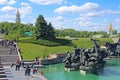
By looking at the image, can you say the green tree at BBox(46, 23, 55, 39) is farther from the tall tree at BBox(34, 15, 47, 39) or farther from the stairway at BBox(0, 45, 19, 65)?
the stairway at BBox(0, 45, 19, 65)

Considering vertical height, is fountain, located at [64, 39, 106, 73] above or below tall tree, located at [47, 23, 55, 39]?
below

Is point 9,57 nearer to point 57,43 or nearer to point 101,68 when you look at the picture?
point 101,68

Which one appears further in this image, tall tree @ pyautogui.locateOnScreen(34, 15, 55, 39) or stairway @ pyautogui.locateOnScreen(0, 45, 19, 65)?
tall tree @ pyautogui.locateOnScreen(34, 15, 55, 39)

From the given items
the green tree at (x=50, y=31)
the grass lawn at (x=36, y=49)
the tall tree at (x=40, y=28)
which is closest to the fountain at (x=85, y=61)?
the grass lawn at (x=36, y=49)

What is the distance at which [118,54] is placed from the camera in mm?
60688

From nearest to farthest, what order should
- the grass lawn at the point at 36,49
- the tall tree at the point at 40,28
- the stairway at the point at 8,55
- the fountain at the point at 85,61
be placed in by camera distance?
the fountain at the point at 85,61 < the stairway at the point at 8,55 < the grass lawn at the point at 36,49 < the tall tree at the point at 40,28

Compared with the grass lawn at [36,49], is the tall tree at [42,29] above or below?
above

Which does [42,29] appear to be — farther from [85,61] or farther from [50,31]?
[85,61]

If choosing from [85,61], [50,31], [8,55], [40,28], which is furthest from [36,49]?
[85,61]

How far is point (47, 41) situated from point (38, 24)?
5346mm

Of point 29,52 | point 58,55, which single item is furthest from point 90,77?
point 29,52

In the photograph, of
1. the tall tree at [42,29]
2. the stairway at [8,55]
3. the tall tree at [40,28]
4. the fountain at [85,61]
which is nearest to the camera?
the fountain at [85,61]

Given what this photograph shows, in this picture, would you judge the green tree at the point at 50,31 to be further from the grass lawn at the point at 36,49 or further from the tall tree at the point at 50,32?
the grass lawn at the point at 36,49

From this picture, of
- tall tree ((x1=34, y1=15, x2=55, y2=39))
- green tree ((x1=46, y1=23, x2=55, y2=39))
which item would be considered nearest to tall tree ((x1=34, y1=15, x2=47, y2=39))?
tall tree ((x1=34, y1=15, x2=55, y2=39))
